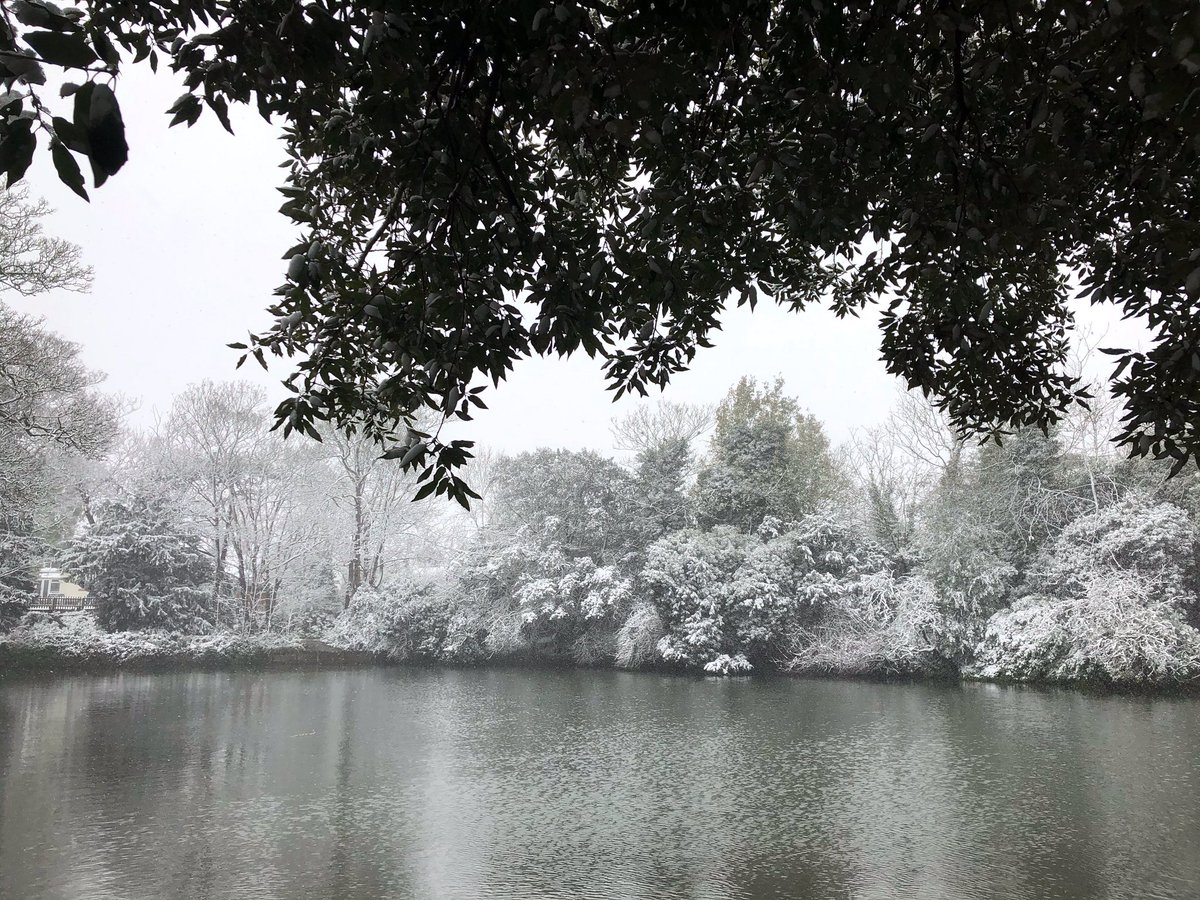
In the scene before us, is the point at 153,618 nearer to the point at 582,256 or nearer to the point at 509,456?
the point at 509,456

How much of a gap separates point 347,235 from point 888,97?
2150 millimetres

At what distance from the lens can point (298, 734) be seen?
1002cm

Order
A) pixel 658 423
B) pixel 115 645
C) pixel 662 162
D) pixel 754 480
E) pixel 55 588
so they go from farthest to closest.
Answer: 1. pixel 55 588
2. pixel 658 423
3. pixel 754 480
4. pixel 115 645
5. pixel 662 162

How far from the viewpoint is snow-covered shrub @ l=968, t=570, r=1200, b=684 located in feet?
40.7

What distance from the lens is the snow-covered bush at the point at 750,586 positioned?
51.2ft

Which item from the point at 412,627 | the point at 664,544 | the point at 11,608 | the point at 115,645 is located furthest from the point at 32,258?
the point at 664,544

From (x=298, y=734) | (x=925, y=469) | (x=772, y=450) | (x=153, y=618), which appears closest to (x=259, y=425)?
(x=153, y=618)

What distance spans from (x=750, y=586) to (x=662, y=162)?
1321 centimetres

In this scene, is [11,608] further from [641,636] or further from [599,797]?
[599,797]

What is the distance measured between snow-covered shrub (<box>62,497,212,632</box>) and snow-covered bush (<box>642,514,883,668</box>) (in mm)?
9134

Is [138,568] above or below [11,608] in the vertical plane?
above

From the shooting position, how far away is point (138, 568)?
15945 mm

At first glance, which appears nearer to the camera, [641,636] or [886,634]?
[886,634]

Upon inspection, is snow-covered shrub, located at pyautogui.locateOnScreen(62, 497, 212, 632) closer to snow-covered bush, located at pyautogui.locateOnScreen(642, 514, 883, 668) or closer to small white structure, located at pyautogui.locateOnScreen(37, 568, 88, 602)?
small white structure, located at pyautogui.locateOnScreen(37, 568, 88, 602)
